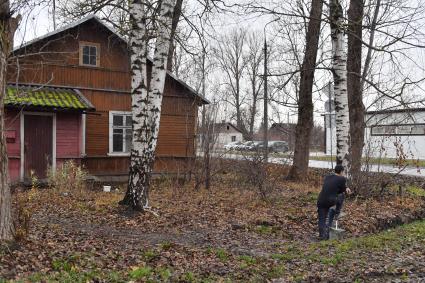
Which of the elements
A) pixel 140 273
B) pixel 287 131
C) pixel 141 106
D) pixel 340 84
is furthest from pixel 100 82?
pixel 140 273

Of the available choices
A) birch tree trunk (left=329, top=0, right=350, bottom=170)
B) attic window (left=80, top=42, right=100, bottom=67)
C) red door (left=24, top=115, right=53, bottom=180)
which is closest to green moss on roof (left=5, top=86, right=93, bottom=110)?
red door (left=24, top=115, right=53, bottom=180)

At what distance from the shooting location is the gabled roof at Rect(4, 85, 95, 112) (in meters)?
15.4

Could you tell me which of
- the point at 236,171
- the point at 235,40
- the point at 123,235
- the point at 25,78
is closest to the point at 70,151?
the point at 25,78

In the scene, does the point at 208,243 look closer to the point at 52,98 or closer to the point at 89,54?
the point at 52,98

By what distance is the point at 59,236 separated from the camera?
7.82 meters

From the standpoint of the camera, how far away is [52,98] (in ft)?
53.9

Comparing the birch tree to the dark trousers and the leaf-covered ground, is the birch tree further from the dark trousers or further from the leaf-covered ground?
the dark trousers

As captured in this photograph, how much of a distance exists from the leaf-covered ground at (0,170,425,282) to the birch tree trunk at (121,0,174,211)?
2.01 ft

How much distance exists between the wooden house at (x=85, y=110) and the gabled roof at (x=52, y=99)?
0.03 meters

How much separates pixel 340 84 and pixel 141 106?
6.05 meters

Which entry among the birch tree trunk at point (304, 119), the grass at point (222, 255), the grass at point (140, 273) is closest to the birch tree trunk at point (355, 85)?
the birch tree trunk at point (304, 119)

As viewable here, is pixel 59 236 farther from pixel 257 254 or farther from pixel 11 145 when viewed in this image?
pixel 11 145

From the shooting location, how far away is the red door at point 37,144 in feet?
54.0

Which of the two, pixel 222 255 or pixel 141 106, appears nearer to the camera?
pixel 222 255
